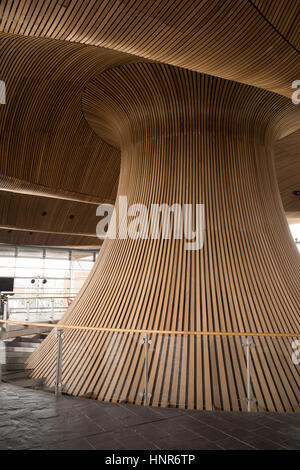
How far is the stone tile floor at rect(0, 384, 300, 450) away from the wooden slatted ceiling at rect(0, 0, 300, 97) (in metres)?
3.46

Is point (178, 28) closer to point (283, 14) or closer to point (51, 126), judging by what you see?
point (283, 14)

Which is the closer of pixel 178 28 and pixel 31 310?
pixel 178 28

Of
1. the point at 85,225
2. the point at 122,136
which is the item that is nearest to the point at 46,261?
the point at 85,225

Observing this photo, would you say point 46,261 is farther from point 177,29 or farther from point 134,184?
point 177,29

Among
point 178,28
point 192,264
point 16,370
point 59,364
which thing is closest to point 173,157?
point 192,264

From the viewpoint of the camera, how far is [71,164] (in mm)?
10320

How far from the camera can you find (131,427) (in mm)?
3391

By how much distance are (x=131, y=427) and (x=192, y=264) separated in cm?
293

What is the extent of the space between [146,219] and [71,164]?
4.56m

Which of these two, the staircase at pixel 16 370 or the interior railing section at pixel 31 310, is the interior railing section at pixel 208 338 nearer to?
the staircase at pixel 16 370

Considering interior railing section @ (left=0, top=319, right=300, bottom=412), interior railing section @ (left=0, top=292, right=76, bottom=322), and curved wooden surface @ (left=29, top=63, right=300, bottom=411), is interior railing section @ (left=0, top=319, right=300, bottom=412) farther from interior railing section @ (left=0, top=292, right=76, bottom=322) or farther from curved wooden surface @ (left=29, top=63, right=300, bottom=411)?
Answer: interior railing section @ (left=0, top=292, right=76, bottom=322)

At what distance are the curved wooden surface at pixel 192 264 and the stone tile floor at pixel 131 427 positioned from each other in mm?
338

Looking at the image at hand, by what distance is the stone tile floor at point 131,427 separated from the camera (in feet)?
9.86

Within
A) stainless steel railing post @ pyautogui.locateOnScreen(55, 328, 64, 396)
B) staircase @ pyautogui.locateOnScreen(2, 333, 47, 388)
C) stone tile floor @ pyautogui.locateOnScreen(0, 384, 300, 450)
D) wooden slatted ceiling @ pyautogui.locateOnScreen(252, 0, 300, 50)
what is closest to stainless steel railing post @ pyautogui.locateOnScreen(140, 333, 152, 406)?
stone tile floor @ pyautogui.locateOnScreen(0, 384, 300, 450)
